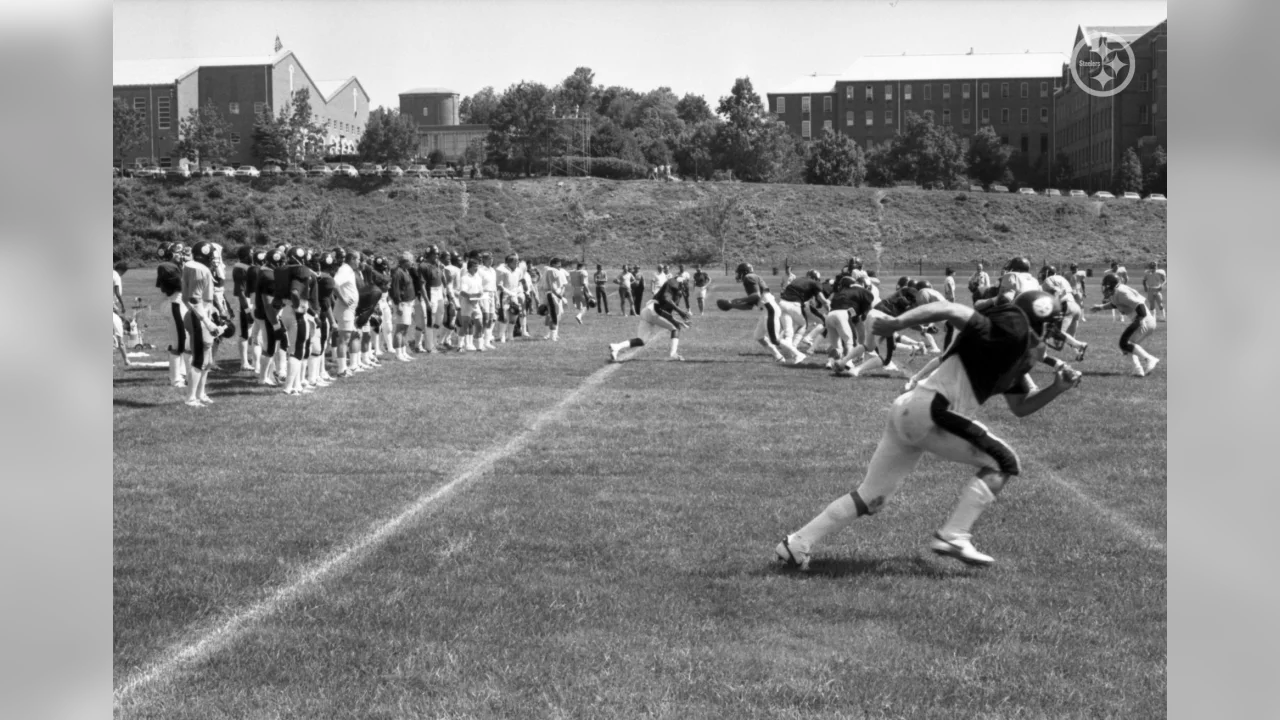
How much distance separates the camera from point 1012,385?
7660 millimetres

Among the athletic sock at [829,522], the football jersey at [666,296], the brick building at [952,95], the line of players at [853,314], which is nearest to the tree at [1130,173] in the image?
the brick building at [952,95]

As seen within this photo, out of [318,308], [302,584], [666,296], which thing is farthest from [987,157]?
[302,584]

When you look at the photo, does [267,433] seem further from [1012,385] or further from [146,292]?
[146,292]

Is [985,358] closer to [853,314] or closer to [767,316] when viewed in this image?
[853,314]

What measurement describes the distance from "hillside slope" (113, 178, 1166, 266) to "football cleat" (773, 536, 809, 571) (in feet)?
225

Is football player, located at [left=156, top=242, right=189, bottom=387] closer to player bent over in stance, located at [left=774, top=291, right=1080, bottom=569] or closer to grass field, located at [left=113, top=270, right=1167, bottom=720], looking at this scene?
grass field, located at [left=113, top=270, right=1167, bottom=720]

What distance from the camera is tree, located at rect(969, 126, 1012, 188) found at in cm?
10538

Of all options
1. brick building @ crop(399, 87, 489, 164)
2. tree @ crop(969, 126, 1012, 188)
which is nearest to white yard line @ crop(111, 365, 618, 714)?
tree @ crop(969, 126, 1012, 188)

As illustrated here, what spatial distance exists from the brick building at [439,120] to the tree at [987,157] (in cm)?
5782

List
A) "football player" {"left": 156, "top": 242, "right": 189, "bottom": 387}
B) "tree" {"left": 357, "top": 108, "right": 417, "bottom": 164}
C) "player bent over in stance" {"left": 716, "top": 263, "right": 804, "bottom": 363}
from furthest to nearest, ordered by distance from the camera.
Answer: "tree" {"left": 357, "top": 108, "right": 417, "bottom": 164}
"player bent over in stance" {"left": 716, "top": 263, "right": 804, "bottom": 363}
"football player" {"left": 156, "top": 242, "right": 189, "bottom": 387}

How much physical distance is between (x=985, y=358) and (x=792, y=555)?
5.34ft

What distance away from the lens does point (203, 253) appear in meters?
17.4

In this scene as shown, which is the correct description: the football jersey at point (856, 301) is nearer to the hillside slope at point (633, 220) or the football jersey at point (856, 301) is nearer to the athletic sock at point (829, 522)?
the athletic sock at point (829, 522)
